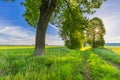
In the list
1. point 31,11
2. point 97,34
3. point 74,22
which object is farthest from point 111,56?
point 97,34

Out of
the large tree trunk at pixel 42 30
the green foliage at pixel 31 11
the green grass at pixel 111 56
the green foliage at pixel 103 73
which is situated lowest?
the green foliage at pixel 103 73

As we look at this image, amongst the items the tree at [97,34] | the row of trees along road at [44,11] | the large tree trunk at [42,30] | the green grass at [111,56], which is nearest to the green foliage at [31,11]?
the row of trees along road at [44,11]

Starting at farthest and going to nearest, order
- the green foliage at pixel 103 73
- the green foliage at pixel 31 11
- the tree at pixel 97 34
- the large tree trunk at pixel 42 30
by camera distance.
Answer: the tree at pixel 97 34 → the green foliage at pixel 31 11 → the large tree trunk at pixel 42 30 → the green foliage at pixel 103 73

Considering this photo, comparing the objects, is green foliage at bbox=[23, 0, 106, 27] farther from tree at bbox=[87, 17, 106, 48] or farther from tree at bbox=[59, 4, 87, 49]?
tree at bbox=[87, 17, 106, 48]

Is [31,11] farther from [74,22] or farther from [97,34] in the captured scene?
[97,34]

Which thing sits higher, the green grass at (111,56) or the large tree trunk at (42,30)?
the large tree trunk at (42,30)

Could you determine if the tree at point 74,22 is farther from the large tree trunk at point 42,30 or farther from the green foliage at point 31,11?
the large tree trunk at point 42,30

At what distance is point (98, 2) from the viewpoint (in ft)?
79.4

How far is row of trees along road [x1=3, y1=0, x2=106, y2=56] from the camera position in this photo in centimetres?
2095

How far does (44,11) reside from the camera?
21.3m

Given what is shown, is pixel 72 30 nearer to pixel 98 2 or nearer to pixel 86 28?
pixel 86 28

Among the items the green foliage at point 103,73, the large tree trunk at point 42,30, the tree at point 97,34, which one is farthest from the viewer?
the tree at point 97,34

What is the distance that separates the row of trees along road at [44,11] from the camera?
68.7 feet

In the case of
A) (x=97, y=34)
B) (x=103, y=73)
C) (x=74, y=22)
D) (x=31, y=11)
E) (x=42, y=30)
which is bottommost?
(x=103, y=73)
